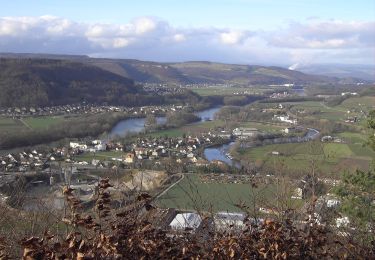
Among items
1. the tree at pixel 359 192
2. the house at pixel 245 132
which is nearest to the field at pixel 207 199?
the tree at pixel 359 192

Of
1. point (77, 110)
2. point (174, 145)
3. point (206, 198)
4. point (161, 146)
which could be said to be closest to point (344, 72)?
point (77, 110)

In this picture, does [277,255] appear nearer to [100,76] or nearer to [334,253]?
[334,253]

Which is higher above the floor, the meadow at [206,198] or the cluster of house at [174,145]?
the meadow at [206,198]

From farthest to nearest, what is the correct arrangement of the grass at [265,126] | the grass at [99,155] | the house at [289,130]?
the grass at [265,126], the house at [289,130], the grass at [99,155]

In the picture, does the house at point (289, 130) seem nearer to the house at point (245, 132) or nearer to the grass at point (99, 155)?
the house at point (245, 132)

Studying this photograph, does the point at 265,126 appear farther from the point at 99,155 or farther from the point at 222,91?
the point at 222,91
